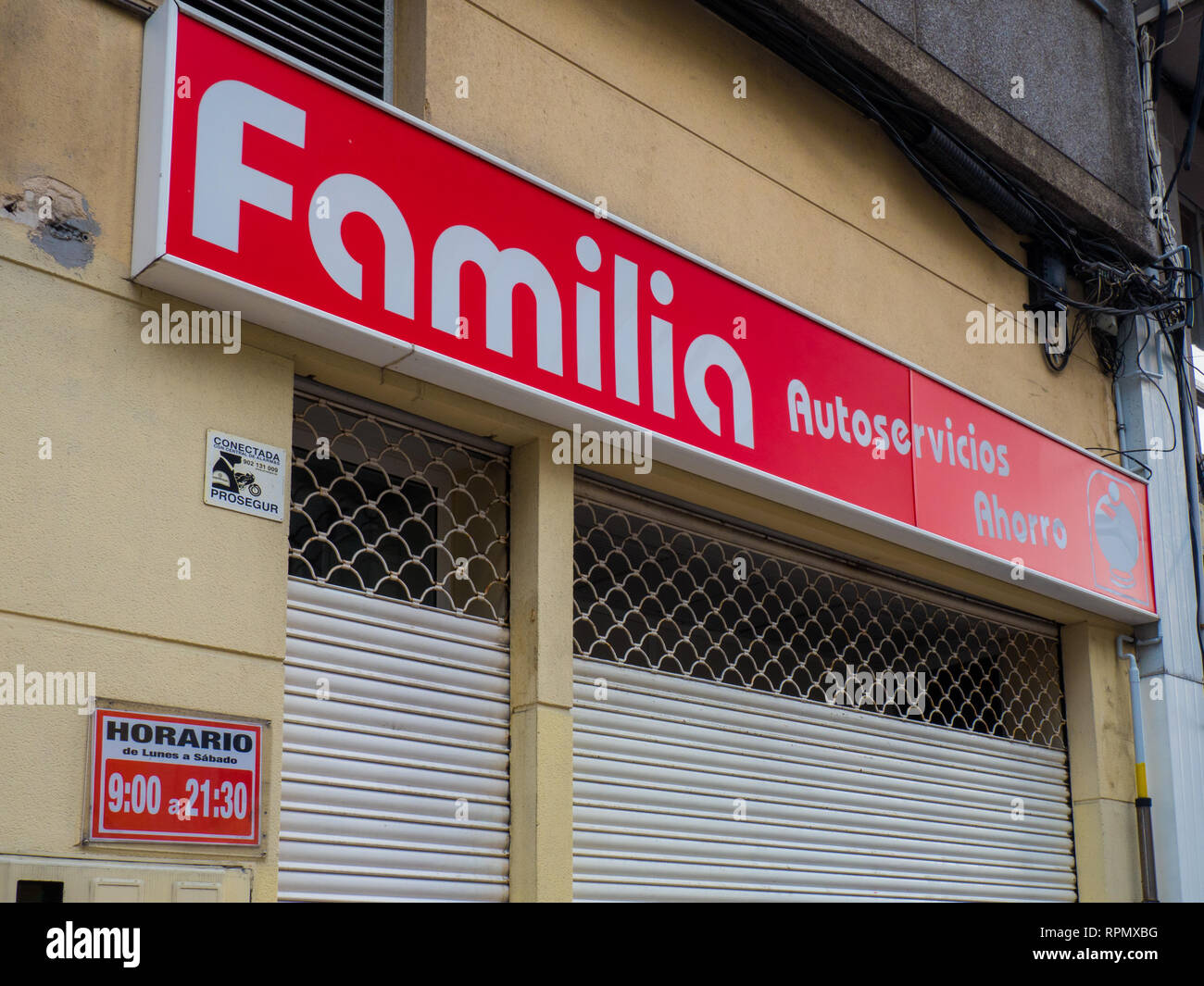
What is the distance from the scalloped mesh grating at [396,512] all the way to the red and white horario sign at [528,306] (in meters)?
0.35

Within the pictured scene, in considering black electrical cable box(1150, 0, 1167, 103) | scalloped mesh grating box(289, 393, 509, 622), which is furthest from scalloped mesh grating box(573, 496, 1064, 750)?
black electrical cable box(1150, 0, 1167, 103)

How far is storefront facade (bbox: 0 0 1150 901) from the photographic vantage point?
3869 mm

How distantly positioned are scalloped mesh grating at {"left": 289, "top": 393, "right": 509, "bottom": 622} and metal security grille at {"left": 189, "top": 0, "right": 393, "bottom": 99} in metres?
1.24

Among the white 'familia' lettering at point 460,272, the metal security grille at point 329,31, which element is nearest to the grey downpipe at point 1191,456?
the white 'familia' lettering at point 460,272

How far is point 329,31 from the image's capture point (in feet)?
16.3

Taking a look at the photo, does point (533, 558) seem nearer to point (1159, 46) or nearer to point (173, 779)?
point (173, 779)

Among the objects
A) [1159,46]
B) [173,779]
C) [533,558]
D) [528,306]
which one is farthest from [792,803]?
[1159,46]

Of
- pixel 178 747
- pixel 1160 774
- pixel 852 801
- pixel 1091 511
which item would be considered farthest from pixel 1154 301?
pixel 178 747

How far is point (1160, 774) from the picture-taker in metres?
7.73

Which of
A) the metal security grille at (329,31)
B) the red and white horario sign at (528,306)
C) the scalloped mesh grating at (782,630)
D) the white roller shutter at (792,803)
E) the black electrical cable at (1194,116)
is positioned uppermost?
the black electrical cable at (1194,116)

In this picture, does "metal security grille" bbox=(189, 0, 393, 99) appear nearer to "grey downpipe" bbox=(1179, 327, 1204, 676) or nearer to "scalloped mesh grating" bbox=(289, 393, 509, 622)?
"scalloped mesh grating" bbox=(289, 393, 509, 622)

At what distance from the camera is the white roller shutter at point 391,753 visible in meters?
4.34

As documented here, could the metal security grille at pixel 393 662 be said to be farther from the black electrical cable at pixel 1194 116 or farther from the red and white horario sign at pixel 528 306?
the black electrical cable at pixel 1194 116

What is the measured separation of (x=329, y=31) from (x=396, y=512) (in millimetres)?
1702
